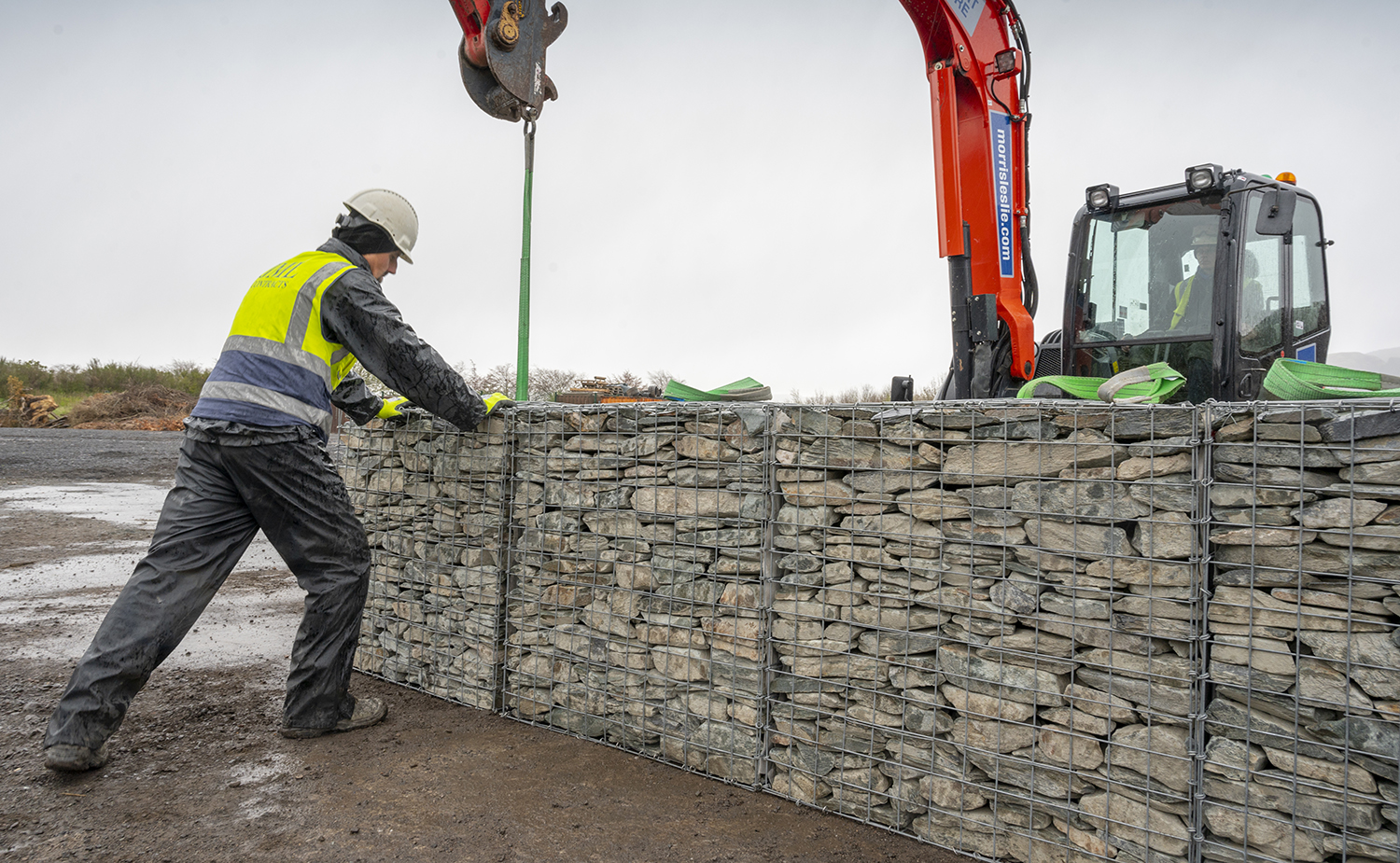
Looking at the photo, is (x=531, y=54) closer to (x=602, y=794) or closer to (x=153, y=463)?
(x=602, y=794)

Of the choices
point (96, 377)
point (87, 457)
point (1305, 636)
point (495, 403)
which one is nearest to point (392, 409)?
point (495, 403)

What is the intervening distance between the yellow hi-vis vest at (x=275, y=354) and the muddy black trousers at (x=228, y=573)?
0.51ft

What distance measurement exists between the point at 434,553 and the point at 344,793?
4.62ft

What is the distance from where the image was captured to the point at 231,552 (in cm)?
381

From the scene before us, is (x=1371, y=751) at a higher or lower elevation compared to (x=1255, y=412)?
lower

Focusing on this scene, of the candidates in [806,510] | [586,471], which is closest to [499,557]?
[586,471]

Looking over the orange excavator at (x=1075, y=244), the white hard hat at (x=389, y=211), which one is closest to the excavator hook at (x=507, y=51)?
the orange excavator at (x=1075, y=244)

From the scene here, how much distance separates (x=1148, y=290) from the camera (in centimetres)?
569

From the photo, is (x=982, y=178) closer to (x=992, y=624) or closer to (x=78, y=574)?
(x=992, y=624)

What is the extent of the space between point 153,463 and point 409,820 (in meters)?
14.6

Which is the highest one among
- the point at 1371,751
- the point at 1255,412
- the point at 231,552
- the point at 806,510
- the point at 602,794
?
the point at 1255,412

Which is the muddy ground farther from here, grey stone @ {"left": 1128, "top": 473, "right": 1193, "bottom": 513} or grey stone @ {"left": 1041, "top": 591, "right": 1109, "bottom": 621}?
grey stone @ {"left": 1128, "top": 473, "right": 1193, "bottom": 513}

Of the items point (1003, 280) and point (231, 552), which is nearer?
point (231, 552)

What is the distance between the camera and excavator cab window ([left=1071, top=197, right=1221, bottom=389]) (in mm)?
5414
